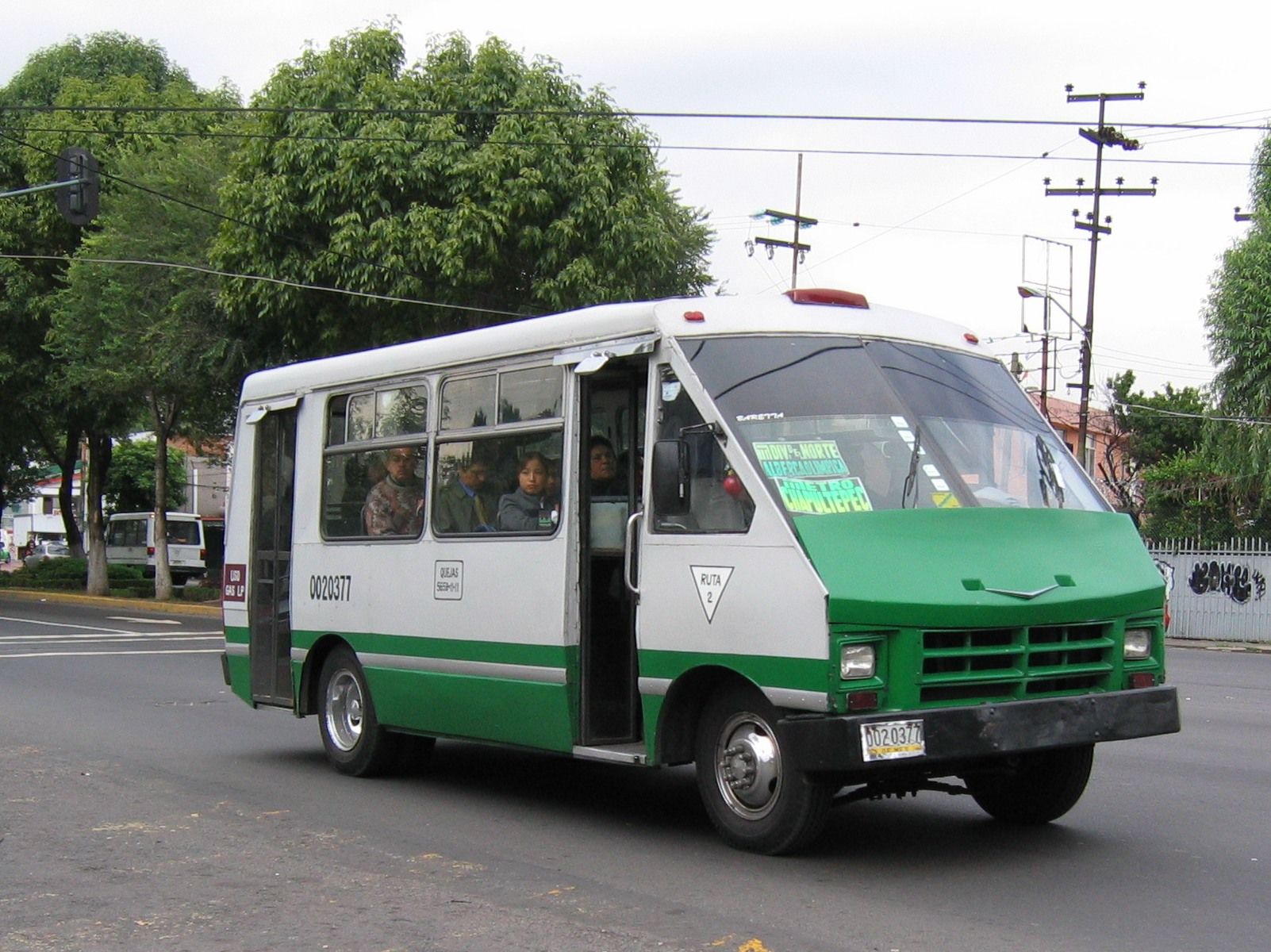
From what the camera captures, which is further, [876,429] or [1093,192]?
[1093,192]

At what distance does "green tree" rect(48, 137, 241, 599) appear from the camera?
1121 inches

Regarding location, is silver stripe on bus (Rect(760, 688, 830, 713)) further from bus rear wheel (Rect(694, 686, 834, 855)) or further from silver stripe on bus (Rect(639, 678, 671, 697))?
silver stripe on bus (Rect(639, 678, 671, 697))

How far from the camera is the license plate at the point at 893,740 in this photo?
22.1ft

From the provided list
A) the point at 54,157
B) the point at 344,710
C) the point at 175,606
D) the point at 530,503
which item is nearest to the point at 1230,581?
the point at 175,606

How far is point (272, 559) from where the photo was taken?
11.5 meters

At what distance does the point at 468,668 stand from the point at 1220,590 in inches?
956

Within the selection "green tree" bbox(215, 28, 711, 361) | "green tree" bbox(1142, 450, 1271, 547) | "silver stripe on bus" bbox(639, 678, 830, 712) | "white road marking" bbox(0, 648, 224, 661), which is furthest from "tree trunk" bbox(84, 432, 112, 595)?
"silver stripe on bus" bbox(639, 678, 830, 712)

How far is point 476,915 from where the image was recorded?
6.42 metres

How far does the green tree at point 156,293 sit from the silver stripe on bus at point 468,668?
1794cm

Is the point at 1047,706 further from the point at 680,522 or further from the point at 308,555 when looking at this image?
the point at 308,555

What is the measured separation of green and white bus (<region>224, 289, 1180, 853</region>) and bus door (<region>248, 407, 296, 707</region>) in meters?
1.40

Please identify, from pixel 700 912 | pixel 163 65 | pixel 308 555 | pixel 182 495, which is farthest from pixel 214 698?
pixel 182 495

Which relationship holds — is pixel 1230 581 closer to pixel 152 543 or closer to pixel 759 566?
pixel 759 566

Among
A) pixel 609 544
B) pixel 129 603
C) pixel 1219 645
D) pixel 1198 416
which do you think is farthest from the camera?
pixel 1198 416
